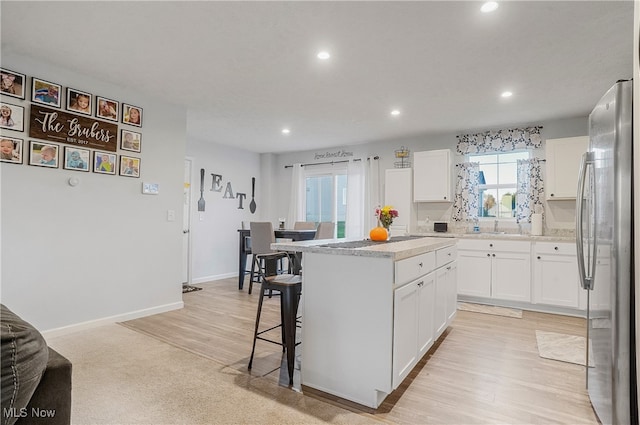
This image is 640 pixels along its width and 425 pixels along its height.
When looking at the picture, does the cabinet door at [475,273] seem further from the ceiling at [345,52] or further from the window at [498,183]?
the ceiling at [345,52]

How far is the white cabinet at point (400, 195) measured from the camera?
561 cm

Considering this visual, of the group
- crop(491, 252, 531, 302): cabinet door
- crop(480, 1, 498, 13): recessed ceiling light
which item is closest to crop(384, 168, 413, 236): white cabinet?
crop(491, 252, 531, 302): cabinet door

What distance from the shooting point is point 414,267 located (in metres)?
2.37

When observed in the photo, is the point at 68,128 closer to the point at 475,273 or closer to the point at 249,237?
the point at 249,237

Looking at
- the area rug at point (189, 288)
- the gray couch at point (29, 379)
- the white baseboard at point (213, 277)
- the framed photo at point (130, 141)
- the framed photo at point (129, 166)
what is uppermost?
the framed photo at point (130, 141)

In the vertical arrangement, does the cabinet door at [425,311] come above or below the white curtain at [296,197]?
below

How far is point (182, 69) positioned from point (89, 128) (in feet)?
3.65

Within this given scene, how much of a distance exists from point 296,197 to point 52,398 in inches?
239

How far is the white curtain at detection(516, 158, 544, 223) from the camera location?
485 centimetres

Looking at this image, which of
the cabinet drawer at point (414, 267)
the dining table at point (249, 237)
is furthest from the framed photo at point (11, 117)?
the cabinet drawer at point (414, 267)

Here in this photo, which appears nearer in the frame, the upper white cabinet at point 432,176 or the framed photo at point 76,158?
the framed photo at point 76,158

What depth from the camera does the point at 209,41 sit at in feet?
8.91

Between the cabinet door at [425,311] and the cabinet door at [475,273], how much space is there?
2180 mm

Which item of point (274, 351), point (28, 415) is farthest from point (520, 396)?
point (28, 415)
